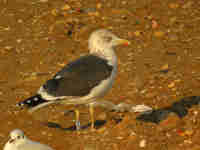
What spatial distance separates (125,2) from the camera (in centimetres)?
1166

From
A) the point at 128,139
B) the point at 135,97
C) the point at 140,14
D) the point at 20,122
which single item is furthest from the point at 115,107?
the point at 140,14

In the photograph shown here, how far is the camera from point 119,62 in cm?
924

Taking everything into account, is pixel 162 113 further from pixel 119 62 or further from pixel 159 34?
pixel 159 34

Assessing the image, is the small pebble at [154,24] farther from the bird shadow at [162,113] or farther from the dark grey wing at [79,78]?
the dark grey wing at [79,78]

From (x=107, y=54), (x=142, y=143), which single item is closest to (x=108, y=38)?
(x=107, y=54)

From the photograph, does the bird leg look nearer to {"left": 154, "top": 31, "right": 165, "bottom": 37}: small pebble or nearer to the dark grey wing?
the dark grey wing

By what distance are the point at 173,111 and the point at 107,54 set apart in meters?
1.32

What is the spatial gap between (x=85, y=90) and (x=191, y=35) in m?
4.18

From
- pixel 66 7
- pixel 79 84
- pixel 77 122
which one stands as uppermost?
pixel 66 7

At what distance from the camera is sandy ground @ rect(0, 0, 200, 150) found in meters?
6.93

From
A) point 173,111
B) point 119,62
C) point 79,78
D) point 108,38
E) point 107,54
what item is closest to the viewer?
point 79,78

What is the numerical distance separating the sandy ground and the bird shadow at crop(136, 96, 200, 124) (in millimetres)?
61

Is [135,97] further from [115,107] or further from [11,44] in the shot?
[11,44]

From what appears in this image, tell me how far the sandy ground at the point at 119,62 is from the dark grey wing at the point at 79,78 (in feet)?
2.61
